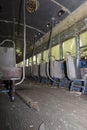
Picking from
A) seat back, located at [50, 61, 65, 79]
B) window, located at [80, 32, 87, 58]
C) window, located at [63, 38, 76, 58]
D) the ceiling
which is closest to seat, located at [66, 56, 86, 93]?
window, located at [80, 32, 87, 58]

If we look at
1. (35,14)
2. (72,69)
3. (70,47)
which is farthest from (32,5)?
(72,69)

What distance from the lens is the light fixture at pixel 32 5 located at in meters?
4.70

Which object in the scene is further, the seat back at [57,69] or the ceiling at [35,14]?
the seat back at [57,69]

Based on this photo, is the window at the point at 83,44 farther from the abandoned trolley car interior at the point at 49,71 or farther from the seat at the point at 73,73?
the seat at the point at 73,73

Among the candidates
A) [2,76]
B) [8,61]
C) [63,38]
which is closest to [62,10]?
[63,38]

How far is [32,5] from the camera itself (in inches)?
191

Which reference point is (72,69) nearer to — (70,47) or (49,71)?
(49,71)

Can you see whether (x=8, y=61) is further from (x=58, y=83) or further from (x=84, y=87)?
(x=58, y=83)

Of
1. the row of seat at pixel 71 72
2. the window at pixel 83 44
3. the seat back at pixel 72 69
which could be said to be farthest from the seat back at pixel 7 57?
the window at pixel 83 44

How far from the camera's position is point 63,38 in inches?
230

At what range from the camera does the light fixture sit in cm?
470

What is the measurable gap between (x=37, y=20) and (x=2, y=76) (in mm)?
3862

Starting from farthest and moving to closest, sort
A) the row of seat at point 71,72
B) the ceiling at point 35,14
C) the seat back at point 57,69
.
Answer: the seat back at point 57,69 < the ceiling at point 35,14 < the row of seat at point 71,72

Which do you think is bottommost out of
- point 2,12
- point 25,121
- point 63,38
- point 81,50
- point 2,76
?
point 25,121
